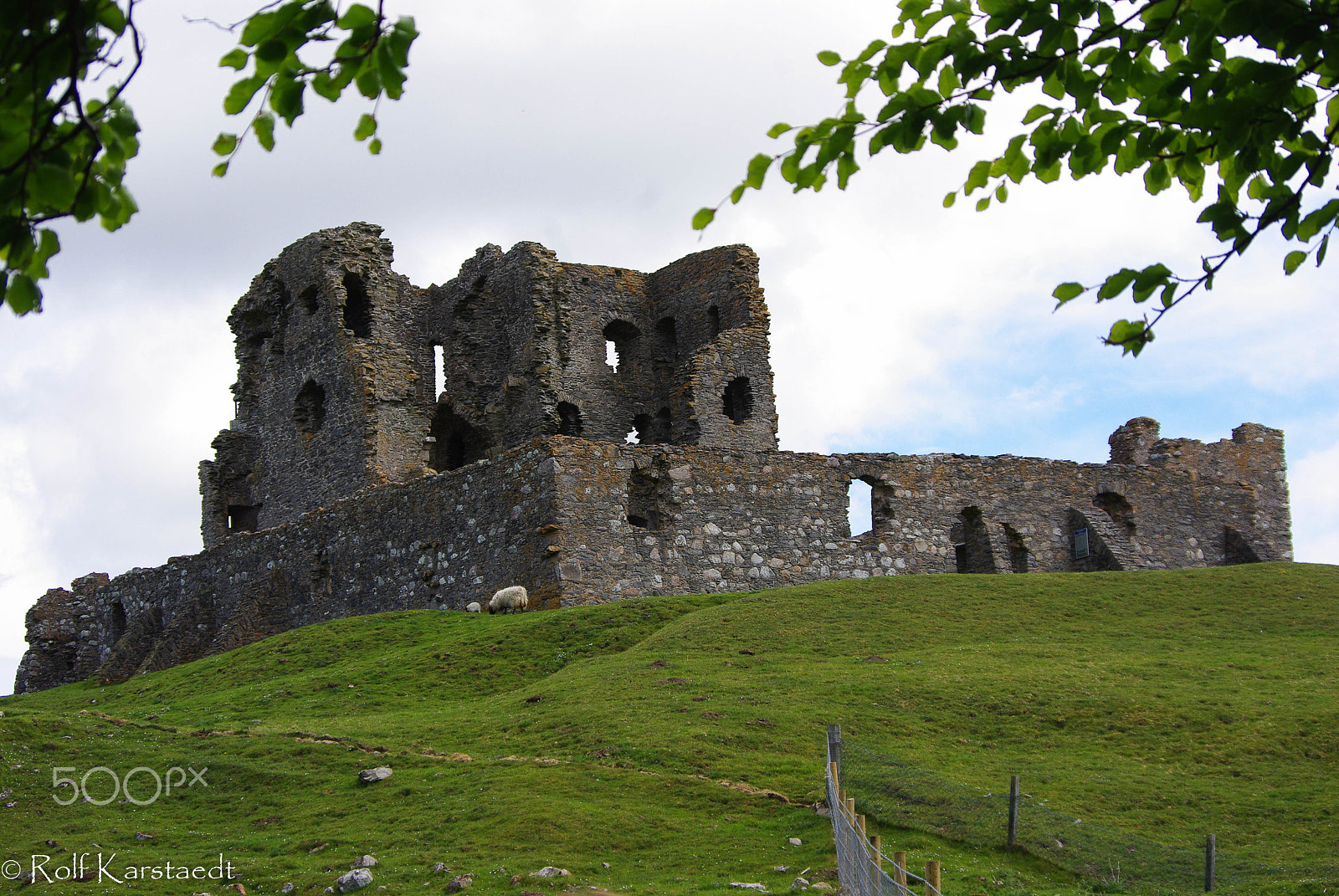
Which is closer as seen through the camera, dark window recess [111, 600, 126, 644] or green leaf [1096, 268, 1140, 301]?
green leaf [1096, 268, 1140, 301]

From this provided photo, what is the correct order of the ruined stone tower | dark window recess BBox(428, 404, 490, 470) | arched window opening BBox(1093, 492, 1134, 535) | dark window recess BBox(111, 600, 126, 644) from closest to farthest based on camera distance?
arched window opening BBox(1093, 492, 1134, 535)
the ruined stone tower
dark window recess BBox(111, 600, 126, 644)
dark window recess BBox(428, 404, 490, 470)

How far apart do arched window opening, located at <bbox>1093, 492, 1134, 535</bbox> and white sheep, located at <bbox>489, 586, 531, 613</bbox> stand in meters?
15.3

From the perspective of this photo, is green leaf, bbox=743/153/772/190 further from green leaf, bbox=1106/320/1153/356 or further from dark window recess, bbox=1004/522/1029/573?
dark window recess, bbox=1004/522/1029/573

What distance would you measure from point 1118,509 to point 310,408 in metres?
23.2

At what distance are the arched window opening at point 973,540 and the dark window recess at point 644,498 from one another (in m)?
7.67

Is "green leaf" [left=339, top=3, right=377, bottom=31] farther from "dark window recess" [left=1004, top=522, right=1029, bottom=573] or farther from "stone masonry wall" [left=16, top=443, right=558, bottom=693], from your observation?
"dark window recess" [left=1004, top=522, right=1029, bottom=573]

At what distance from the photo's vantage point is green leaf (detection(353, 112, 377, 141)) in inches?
265

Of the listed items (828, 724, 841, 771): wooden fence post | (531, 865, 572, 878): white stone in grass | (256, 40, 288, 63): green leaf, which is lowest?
(531, 865, 572, 878): white stone in grass

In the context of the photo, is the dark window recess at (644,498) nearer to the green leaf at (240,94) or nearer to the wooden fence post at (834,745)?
the wooden fence post at (834,745)

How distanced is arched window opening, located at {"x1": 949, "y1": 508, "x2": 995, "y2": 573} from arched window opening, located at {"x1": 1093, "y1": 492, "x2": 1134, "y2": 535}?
11.7 ft

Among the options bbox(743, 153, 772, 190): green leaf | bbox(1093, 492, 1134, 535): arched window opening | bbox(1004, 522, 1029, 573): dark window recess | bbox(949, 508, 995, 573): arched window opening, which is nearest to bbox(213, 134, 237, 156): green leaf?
bbox(743, 153, 772, 190): green leaf

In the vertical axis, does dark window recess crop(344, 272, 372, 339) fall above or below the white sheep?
above

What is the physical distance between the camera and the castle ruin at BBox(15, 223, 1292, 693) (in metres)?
27.7

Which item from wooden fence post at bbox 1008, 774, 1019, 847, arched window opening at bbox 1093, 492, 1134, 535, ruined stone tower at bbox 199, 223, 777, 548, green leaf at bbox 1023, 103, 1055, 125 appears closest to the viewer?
green leaf at bbox 1023, 103, 1055, 125
